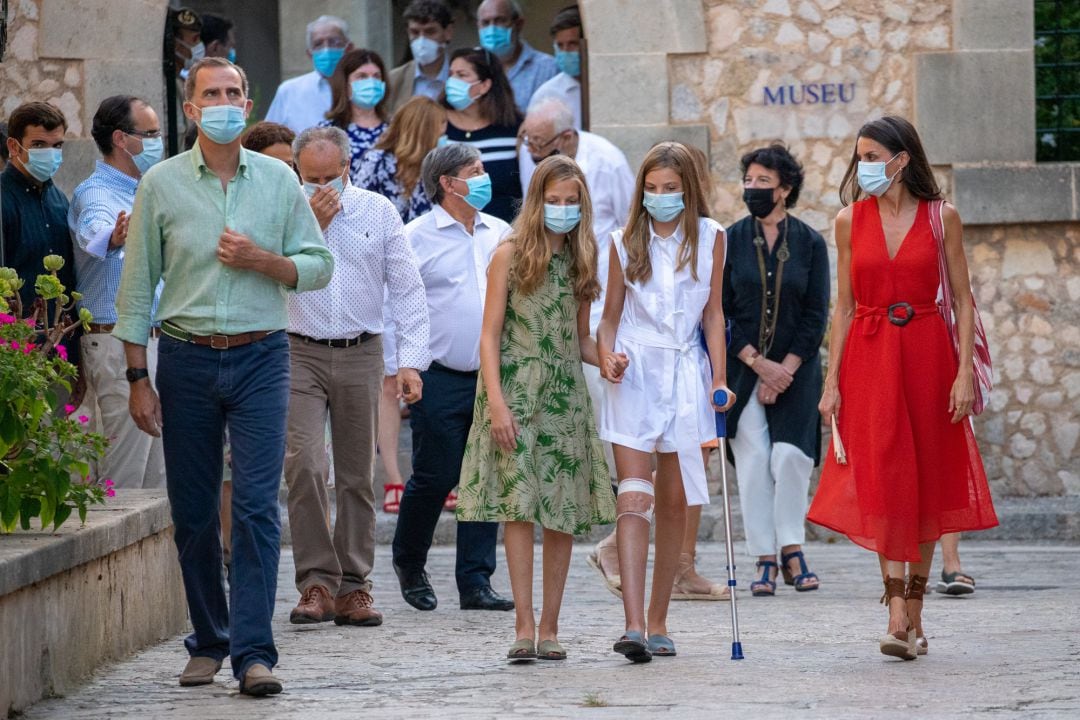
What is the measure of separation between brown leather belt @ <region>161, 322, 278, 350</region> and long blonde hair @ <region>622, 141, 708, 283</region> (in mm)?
1428

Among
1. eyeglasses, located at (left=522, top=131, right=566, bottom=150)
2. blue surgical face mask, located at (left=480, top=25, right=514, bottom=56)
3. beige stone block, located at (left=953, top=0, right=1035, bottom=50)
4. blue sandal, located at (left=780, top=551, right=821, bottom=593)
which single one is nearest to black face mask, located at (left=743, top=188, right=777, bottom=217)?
eyeglasses, located at (left=522, top=131, right=566, bottom=150)

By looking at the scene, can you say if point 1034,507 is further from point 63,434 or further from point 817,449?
point 63,434

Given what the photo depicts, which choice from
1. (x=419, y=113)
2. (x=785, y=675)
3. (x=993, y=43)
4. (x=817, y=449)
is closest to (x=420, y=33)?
(x=419, y=113)

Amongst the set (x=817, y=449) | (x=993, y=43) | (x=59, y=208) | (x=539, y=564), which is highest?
(x=993, y=43)

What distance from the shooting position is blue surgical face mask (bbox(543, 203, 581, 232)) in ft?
21.5

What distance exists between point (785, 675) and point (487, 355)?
1.49 meters

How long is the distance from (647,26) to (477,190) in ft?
10.9

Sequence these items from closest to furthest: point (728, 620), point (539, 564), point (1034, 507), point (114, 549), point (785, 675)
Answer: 1. point (785, 675)
2. point (114, 549)
3. point (728, 620)
4. point (539, 564)
5. point (1034, 507)

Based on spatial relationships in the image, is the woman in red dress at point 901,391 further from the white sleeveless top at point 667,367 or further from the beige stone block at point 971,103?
the beige stone block at point 971,103

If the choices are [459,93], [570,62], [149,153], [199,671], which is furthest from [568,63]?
[199,671]

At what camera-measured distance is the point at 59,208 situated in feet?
27.4

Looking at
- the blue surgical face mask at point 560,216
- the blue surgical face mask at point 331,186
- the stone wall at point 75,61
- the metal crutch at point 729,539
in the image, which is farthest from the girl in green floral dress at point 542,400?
the stone wall at point 75,61

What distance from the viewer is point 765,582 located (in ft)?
27.7

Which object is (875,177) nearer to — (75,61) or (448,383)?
(448,383)
